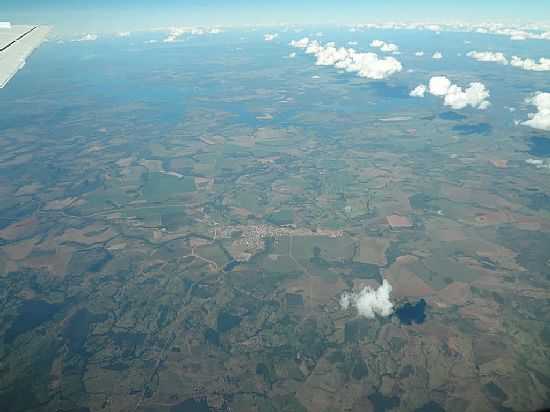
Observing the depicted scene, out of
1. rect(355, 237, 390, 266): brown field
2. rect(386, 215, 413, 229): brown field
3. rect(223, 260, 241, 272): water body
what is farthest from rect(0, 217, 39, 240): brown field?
rect(386, 215, 413, 229): brown field

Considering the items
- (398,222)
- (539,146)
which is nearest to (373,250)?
(398,222)

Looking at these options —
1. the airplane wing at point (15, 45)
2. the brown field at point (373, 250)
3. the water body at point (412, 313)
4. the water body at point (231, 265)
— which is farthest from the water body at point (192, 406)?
the brown field at point (373, 250)

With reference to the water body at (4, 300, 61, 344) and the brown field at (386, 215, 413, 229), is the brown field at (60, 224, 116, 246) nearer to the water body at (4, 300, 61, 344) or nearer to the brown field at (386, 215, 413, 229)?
the water body at (4, 300, 61, 344)

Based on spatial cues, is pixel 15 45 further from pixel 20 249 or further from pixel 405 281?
pixel 405 281

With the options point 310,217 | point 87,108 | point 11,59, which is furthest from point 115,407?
point 87,108

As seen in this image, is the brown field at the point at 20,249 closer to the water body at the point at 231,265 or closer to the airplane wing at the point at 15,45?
the water body at the point at 231,265

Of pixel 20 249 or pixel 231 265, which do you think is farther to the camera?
pixel 20 249
